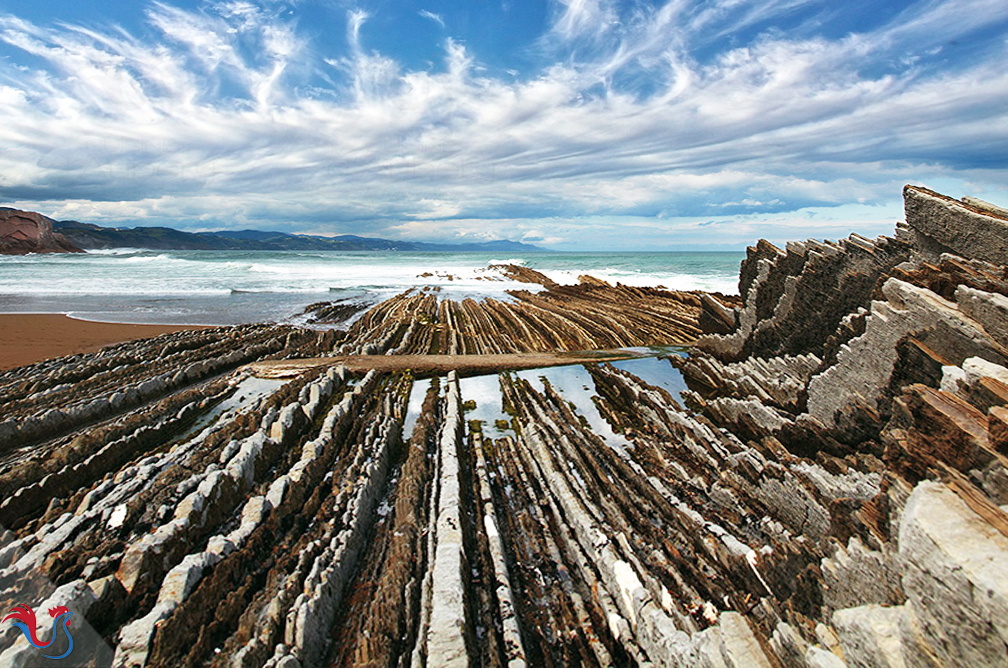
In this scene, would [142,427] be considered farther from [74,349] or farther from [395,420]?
[74,349]

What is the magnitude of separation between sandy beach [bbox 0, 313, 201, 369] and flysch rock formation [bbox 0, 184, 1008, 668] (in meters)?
6.06

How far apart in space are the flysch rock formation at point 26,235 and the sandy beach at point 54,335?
105770 millimetres

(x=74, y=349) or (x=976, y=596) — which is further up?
(x=976, y=596)

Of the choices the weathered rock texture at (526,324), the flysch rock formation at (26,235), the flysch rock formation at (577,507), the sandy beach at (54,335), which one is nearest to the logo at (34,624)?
the flysch rock formation at (577,507)

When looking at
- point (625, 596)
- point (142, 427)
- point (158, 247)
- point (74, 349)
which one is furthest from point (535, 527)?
point (158, 247)

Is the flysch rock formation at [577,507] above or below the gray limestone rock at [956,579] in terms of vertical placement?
below

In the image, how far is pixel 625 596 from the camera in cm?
461

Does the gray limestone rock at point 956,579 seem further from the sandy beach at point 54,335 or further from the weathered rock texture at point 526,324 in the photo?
the sandy beach at point 54,335

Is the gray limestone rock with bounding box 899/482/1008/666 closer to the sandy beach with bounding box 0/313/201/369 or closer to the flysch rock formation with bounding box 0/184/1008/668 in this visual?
the flysch rock formation with bounding box 0/184/1008/668

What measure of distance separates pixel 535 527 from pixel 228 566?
3.64 meters

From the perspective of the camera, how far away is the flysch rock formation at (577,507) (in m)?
3.74

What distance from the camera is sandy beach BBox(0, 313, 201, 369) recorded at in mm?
14586

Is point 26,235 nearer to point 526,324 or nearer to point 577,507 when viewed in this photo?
point 526,324

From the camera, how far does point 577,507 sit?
6.07 meters
